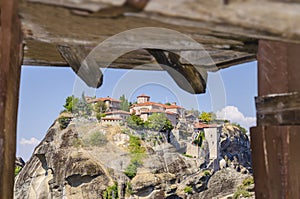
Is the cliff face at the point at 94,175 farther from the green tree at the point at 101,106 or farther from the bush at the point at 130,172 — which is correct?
the green tree at the point at 101,106

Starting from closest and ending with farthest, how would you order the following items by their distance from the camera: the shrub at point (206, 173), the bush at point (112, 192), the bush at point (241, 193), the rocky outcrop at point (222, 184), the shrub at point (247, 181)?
the bush at point (112, 192)
the bush at point (241, 193)
the shrub at point (247, 181)
the rocky outcrop at point (222, 184)
the shrub at point (206, 173)

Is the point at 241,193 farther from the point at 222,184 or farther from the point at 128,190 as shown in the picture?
the point at 128,190

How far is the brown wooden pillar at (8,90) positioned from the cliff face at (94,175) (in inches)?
650

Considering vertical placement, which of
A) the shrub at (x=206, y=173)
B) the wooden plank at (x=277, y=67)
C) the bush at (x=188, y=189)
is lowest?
the bush at (x=188, y=189)

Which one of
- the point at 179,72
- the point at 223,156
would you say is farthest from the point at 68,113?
the point at 179,72

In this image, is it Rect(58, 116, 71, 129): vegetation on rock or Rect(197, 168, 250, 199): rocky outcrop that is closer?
Rect(58, 116, 71, 129): vegetation on rock

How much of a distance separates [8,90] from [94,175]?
61.2 feet

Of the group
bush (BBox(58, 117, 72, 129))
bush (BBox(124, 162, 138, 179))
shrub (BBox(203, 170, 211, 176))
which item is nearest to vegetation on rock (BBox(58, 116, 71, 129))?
bush (BBox(58, 117, 72, 129))

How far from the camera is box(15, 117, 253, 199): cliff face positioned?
19.3 m

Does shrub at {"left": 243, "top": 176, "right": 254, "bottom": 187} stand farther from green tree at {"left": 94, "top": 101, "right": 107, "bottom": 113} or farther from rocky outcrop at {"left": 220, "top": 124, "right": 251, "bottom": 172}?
green tree at {"left": 94, "top": 101, "right": 107, "bottom": 113}

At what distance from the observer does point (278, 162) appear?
4.25 ft

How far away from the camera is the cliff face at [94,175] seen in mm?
19297

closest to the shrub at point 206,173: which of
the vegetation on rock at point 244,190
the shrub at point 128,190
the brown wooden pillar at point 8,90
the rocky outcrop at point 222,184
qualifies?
the rocky outcrop at point 222,184

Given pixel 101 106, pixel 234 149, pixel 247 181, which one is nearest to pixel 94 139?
pixel 101 106
